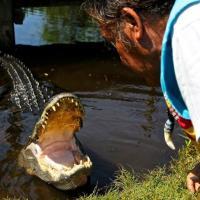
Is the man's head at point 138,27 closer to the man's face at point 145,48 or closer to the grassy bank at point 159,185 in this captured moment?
the man's face at point 145,48

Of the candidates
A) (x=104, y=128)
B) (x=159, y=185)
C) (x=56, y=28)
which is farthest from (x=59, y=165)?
(x=56, y=28)

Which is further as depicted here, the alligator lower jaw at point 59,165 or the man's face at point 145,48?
the alligator lower jaw at point 59,165

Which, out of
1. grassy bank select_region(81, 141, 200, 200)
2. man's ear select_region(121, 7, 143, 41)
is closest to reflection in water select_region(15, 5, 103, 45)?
grassy bank select_region(81, 141, 200, 200)

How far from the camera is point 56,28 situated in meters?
10.6

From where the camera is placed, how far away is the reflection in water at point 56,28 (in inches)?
357

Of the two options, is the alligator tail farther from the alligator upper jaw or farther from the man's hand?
the man's hand

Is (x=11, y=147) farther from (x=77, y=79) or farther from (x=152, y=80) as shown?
(x=152, y=80)

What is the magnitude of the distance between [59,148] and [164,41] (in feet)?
9.08

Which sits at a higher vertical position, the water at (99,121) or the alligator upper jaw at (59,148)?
the alligator upper jaw at (59,148)

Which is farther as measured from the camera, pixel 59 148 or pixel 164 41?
pixel 59 148

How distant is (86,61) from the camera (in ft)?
24.8

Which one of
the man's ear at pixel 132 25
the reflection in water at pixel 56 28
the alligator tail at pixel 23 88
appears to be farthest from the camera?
the reflection in water at pixel 56 28

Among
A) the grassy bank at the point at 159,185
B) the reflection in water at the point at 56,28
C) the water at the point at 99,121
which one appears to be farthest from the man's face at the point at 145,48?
the reflection in water at the point at 56,28

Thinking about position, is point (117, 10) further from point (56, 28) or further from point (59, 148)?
point (56, 28)
